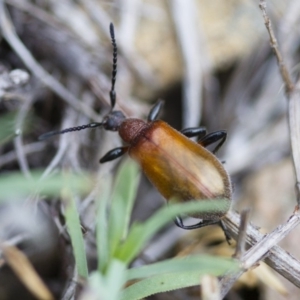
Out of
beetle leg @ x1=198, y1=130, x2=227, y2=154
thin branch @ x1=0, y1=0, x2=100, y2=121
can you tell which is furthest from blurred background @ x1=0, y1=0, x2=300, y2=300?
beetle leg @ x1=198, y1=130, x2=227, y2=154

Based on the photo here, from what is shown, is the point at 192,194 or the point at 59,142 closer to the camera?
the point at 192,194

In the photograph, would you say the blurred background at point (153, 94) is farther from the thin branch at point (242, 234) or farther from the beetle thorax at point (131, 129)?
the thin branch at point (242, 234)

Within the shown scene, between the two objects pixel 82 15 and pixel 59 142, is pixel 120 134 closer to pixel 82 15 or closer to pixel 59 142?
pixel 59 142

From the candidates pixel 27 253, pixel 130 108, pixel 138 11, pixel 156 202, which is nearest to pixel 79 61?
pixel 130 108

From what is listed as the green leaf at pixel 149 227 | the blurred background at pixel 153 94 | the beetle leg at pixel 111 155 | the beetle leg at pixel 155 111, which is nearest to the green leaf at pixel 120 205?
the green leaf at pixel 149 227

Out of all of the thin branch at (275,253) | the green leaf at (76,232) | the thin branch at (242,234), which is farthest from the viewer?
the thin branch at (275,253)

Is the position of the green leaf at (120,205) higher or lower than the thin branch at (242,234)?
higher
